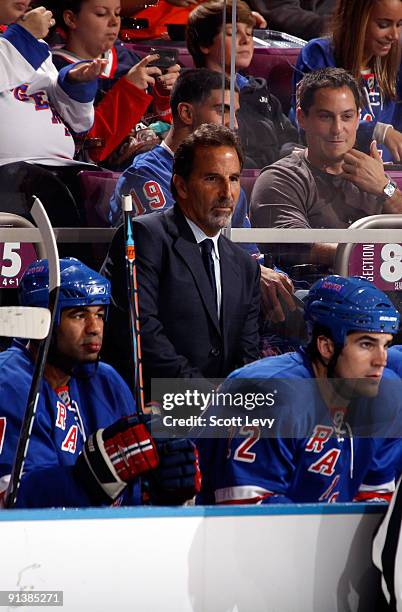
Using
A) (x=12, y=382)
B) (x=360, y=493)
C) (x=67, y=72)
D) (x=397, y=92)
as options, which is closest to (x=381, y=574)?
(x=360, y=493)

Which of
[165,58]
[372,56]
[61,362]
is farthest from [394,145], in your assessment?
[61,362]

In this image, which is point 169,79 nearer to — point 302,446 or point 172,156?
point 172,156

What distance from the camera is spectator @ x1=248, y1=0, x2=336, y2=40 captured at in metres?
2.18

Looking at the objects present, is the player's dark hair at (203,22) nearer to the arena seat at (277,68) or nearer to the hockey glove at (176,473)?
the arena seat at (277,68)

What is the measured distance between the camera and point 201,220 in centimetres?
215

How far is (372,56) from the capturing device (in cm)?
224

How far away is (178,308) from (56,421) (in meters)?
0.34

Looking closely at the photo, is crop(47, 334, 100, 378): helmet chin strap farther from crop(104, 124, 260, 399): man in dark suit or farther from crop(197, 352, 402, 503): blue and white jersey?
crop(197, 352, 402, 503): blue and white jersey

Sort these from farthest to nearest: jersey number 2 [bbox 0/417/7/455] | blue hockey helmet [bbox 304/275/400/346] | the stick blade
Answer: blue hockey helmet [bbox 304/275/400/346]
jersey number 2 [bbox 0/417/7/455]
the stick blade

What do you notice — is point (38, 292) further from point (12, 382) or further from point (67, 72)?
point (67, 72)

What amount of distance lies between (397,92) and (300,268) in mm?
434

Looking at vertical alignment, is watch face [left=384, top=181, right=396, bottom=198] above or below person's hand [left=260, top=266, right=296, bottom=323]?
above

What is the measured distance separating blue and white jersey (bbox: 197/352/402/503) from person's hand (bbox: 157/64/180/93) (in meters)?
0.61

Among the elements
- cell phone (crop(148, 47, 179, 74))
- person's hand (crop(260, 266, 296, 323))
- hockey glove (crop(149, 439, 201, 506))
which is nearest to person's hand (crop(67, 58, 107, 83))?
cell phone (crop(148, 47, 179, 74))
